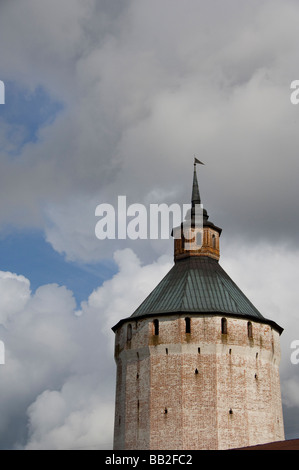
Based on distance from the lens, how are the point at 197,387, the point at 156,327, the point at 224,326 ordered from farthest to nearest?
the point at 156,327
the point at 224,326
the point at 197,387

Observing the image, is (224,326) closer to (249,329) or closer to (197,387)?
(249,329)

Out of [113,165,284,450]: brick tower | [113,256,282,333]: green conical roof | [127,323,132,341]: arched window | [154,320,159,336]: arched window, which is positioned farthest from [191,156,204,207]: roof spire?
[154,320,159,336]: arched window

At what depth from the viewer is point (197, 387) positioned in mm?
42250

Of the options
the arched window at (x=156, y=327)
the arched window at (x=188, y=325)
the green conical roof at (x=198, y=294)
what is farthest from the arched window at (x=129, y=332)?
the arched window at (x=188, y=325)

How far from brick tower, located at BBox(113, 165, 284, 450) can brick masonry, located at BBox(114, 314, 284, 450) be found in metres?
0.05

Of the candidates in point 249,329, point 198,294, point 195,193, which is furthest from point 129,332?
point 195,193

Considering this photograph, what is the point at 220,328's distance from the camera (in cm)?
4381

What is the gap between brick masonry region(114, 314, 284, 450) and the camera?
41.5 m

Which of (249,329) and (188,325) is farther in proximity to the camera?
(249,329)

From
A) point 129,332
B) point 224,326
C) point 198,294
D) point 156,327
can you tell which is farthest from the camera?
point 129,332

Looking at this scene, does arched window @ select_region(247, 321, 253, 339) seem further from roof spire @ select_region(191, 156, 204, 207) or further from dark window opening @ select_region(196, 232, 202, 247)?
roof spire @ select_region(191, 156, 204, 207)

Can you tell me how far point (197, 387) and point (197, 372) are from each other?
87 centimetres
